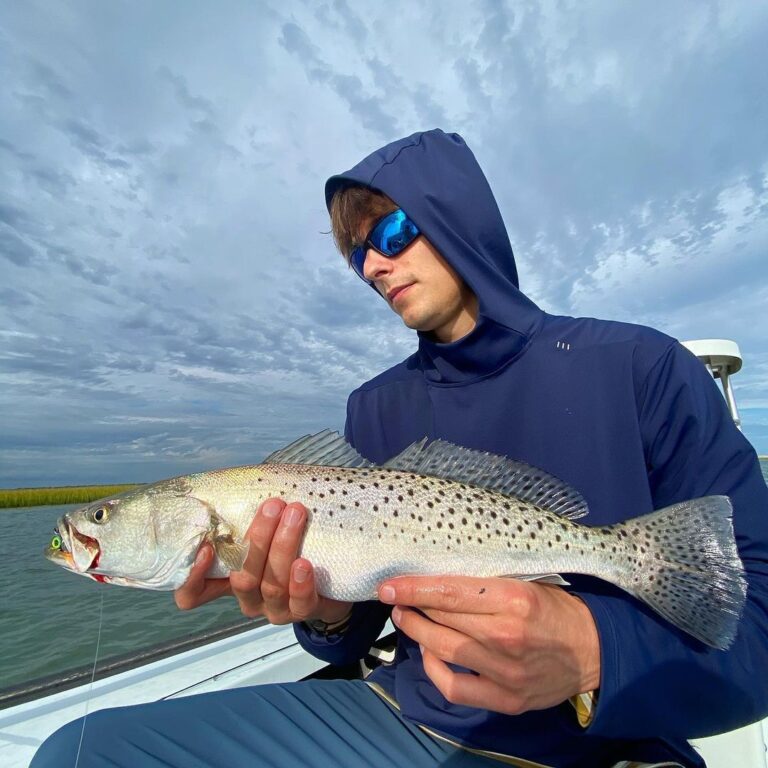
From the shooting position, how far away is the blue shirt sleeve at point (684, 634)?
6.20 ft

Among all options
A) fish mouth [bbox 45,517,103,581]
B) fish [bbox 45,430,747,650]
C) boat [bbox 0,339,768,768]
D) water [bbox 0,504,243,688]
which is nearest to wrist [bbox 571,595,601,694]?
fish [bbox 45,430,747,650]

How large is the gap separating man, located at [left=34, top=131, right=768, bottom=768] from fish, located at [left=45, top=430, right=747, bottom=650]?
0.18m

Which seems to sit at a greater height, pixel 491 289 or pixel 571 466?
pixel 491 289

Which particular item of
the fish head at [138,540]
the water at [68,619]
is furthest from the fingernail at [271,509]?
the water at [68,619]

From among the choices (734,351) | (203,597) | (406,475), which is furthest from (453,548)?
(734,351)

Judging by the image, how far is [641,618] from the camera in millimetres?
2109

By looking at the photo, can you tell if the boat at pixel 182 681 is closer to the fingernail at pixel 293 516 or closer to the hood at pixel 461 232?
the fingernail at pixel 293 516

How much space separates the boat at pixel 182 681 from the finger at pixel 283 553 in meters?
1.61

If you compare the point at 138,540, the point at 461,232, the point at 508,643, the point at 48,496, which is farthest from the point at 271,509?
the point at 48,496

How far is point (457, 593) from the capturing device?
193 cm

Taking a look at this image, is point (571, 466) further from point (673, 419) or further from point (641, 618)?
point (641, 618)

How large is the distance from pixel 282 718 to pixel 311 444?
4.88 feet

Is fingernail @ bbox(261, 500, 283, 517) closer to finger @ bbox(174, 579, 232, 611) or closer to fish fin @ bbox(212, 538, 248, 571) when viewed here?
fish fin @ bbox(212, 538, 248, 571)

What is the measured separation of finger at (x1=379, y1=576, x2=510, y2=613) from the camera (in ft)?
6.14
